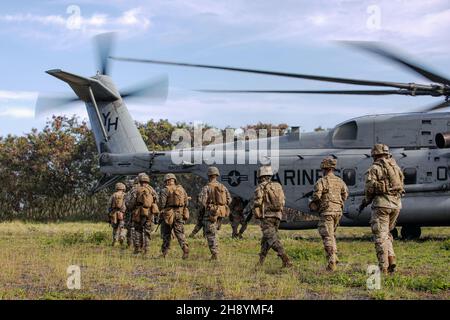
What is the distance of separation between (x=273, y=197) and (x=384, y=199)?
1.92 meters

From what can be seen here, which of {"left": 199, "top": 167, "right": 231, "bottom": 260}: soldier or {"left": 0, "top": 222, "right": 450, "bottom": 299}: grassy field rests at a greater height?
{"left": 199, "top": 167, "right": 231, "bottom": 260}: soldier

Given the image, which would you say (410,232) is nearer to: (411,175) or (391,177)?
(411,175)

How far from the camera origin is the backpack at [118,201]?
14.5 m

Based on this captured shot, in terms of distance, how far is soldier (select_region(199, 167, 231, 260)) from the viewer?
1089 centimetres

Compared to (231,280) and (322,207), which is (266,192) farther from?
(231,280)

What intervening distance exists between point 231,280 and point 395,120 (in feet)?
30.7

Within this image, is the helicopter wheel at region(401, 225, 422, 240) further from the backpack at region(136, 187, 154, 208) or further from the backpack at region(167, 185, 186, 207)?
the backpack at region(136, 187, 154, 208)

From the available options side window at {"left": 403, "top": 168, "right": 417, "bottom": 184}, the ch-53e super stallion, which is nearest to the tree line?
the ch-53e super stallion

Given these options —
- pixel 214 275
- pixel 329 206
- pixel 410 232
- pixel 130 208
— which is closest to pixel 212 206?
pixel 130 208

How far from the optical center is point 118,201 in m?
14.6

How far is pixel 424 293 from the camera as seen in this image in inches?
275

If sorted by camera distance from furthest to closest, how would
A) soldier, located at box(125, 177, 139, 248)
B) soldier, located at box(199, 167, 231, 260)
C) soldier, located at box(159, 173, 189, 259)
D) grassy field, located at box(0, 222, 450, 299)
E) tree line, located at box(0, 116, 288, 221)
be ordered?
tree line, located at box(0, 116, 288, 221) < soldier, located at box(125, 177, 139, 248) < soldier, located at box(159, 173, 189, 259) < soldier, located at box(199, 167, 231, 260) < grassy field, located at box(0, 222, 450, 299)

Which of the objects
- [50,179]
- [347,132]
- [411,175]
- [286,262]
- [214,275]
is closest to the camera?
[214,275]

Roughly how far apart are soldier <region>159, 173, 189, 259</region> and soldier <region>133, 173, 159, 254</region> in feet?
2.22
